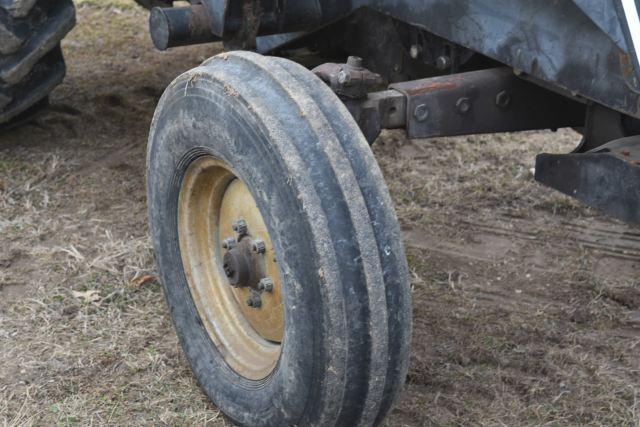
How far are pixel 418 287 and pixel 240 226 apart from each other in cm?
115

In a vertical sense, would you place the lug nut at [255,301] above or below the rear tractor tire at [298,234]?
below

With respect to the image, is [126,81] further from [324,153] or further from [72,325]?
[324,153]

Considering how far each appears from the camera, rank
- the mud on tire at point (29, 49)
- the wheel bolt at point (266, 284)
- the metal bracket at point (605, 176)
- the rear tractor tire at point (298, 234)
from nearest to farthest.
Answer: the rear tractor tire at point (298, 234)
the metal bracket at point (605, 176)
the wheel bolt at point (266, 284)
the mud on tire at point (29, 49)

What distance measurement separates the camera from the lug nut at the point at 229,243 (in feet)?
8.46

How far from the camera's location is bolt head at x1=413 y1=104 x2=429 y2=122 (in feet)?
8.26

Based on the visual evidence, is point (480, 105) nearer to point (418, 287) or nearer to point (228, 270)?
point (228, 270)

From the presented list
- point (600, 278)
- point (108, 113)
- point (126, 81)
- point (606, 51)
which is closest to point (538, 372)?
point (600, 278)

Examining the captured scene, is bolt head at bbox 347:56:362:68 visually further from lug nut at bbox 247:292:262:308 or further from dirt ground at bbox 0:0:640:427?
dirt ground at bbox 0:0:640:427

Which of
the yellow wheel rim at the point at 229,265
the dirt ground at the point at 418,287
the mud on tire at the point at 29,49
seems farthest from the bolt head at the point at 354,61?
the mud on tire at the point at 29,49

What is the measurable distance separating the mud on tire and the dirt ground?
1.44ft

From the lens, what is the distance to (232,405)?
2.56m

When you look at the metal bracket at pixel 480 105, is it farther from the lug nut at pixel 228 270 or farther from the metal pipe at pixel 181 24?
the metal pipe at pixel 181 24

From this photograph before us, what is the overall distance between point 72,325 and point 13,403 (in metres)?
0.47

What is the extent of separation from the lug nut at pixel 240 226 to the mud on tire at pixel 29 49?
1.57 m
